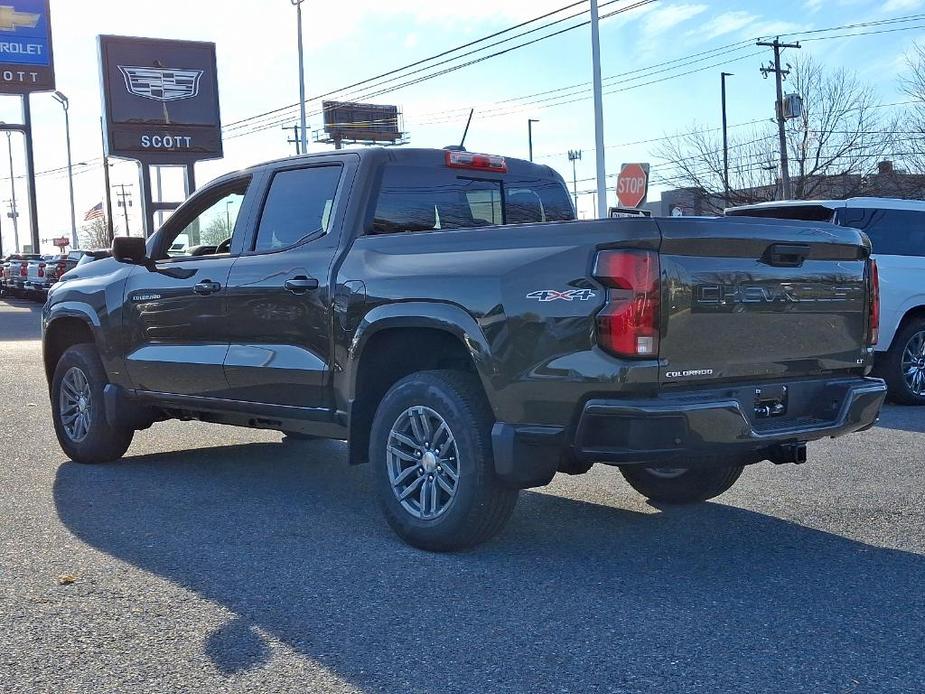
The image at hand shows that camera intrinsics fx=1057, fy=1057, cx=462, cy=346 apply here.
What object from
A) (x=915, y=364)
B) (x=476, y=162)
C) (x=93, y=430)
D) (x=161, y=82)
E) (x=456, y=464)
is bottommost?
(x=915, y=364)

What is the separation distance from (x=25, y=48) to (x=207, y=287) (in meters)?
46.6

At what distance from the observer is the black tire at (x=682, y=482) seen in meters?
5.80

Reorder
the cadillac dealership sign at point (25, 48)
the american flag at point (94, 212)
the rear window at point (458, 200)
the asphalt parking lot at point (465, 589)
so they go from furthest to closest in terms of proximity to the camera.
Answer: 1. the american flag at point (94, 212)
2. the cadillac dealership sign at point (25, 48)
3. the rear window at point (458, 200)
4. the asphalt parking lot at point (465, 589)

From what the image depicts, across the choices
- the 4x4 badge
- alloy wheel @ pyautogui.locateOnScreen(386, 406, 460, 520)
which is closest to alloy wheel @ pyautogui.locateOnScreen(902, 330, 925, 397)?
alloy wheel @ pyautogui.locateOnScreen(386, 406, 460, 520)

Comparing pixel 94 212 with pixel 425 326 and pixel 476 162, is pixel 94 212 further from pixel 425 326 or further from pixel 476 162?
pixel 425 326

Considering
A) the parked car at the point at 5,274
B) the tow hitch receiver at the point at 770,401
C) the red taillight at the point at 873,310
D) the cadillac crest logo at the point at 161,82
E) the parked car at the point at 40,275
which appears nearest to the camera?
the tow hitch receiver at the point at 770,401

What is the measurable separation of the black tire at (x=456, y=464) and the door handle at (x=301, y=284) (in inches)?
29.8

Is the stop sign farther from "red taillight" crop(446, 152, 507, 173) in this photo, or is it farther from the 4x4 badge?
the 4x4 badge

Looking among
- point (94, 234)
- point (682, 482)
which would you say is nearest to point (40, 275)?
point (682, 482)

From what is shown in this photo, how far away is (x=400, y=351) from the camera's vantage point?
5.34 m

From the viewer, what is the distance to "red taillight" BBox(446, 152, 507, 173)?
19.8ft

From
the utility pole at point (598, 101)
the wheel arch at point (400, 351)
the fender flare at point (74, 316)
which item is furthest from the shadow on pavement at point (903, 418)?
the utility pole at point (598, 101)

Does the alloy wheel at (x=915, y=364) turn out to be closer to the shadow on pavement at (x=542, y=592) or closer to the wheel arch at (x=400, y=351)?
the shadow on pavement at (x=542, y=592)

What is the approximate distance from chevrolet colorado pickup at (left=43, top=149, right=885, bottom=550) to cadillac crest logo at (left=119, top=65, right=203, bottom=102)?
33.6 meters
